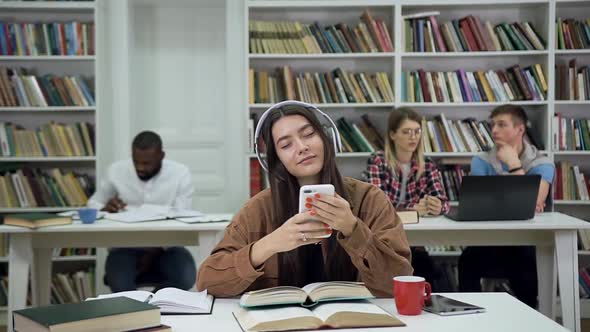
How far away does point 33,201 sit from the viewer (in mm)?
4871

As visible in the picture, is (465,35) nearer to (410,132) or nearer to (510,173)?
(410,132)

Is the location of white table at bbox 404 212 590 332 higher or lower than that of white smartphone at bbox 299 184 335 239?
lower

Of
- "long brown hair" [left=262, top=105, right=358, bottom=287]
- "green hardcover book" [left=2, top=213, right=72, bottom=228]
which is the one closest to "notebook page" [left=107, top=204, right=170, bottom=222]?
"green hardcover book" [left=2, top=213, right=72, bottom=228]

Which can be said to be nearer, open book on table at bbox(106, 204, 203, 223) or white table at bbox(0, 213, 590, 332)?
white table at bbox(0, 213, 590, 332)

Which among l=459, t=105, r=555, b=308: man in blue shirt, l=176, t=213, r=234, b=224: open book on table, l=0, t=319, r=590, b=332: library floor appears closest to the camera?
l=176, t=213, r=234, b=224: open book on table

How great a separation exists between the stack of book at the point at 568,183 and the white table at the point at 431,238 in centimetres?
129

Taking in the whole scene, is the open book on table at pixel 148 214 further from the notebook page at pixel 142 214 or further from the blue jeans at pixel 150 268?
the blue jeans at pixel 150 268

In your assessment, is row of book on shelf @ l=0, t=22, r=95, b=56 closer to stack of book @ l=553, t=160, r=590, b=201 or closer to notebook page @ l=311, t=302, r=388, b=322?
stack of book @ l=553, t=160, r=590, b=201

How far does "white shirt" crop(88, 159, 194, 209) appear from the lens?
4.26m

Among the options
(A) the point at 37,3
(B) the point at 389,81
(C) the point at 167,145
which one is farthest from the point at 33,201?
(B) the point at 389,81

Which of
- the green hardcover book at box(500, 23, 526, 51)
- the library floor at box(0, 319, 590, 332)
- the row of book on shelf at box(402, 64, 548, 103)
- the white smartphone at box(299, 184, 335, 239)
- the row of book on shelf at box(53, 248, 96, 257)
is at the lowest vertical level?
the library floor at box(0, 319, 590, 332)

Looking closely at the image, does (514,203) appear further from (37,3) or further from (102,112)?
(37,3)

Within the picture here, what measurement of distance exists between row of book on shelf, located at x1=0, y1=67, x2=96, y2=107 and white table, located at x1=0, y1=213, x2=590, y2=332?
149 cm

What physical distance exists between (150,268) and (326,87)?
1.74 meters
